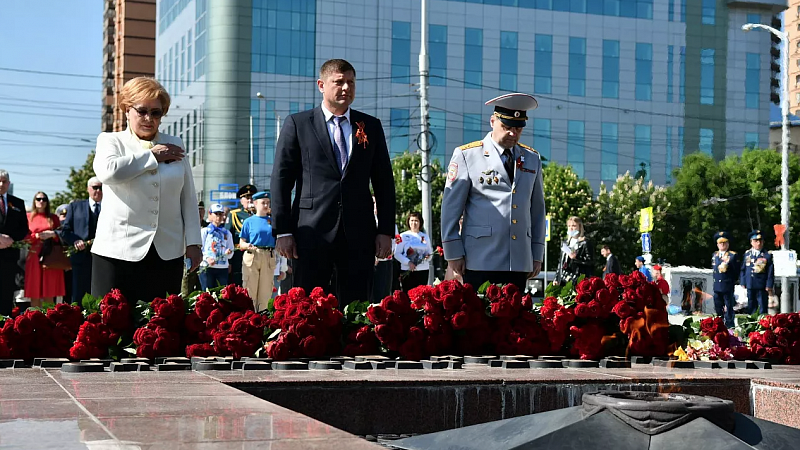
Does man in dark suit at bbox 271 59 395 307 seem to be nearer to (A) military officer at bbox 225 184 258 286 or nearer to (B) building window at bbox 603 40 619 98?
(A) military officer at bbox 225 184 258 286

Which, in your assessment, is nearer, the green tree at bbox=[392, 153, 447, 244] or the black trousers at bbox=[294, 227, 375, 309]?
the black trousers at bbox=[294, 227, 375, 309]

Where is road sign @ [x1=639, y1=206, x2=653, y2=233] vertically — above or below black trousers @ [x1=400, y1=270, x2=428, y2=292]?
above

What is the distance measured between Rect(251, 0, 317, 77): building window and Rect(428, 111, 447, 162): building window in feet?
26.9

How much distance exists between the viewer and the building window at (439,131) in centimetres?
7325

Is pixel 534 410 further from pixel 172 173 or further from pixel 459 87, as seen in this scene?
pixel 459 87

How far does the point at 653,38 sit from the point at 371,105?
2115cm

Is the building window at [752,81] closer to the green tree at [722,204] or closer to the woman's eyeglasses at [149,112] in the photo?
the green tree at [722,204]

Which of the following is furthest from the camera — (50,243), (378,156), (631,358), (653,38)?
(653,38)

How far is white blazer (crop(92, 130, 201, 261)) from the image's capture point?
649cm

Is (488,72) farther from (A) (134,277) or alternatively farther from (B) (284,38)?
(A) (134,277)

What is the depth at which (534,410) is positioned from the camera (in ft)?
15.8

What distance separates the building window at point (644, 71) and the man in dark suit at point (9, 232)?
228ft

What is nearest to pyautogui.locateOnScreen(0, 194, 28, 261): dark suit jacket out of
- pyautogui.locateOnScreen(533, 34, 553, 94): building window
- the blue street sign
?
the blue street sign

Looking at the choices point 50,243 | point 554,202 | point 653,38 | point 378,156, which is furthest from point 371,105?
point 378,156
